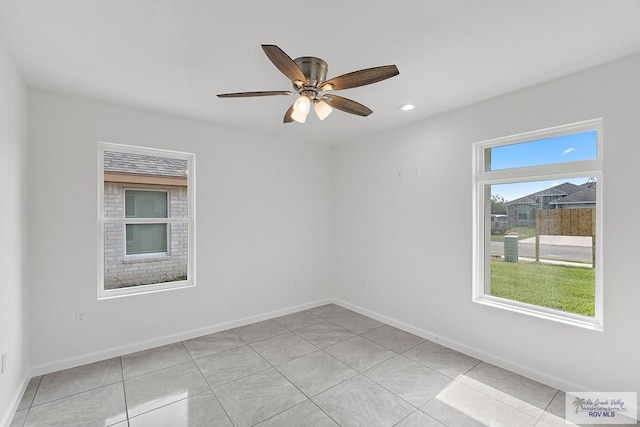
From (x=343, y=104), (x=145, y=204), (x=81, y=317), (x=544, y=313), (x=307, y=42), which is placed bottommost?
(x=81, y=317)

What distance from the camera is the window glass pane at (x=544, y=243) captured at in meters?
2.49

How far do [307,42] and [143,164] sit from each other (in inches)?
95.5

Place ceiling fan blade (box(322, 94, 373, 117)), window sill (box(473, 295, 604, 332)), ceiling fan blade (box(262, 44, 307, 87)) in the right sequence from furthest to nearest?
window sill (box(473, 295, 604, 332)), ceiling fan blade (box(322, 94, 373, 117)), ceiling fan blade (box(262, 44, 307, 87))

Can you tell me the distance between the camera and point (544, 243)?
275 centimetres

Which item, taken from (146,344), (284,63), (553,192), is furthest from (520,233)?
(146,344)

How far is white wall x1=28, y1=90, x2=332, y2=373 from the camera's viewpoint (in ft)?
9.04

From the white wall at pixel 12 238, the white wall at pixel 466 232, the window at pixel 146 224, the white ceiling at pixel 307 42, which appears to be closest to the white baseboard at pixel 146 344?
the white wall at pixel 12 238

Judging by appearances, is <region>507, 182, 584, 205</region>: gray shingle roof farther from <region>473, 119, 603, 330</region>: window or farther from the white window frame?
the white window frame

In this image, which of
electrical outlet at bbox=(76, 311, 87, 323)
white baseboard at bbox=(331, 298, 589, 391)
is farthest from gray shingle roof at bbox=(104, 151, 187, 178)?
white baseboard at bbox=(331, 298, 589, 391)

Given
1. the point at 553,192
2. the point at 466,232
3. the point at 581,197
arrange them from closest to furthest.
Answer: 1. the point at 581,197
2. the point at 553,192
3. the point at 466,232

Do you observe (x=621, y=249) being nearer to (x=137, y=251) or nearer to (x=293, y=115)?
(x=293, y=115)

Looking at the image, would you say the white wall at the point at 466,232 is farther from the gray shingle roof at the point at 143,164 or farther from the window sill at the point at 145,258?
the window sill at the point at 145,258

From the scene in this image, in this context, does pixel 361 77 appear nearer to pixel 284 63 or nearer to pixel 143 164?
pixel 284 63

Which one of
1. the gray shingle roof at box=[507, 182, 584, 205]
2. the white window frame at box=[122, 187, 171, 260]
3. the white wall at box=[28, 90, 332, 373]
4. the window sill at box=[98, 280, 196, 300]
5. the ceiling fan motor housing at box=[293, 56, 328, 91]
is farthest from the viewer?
the white window frame at box=[122, 187, 171, 260]
